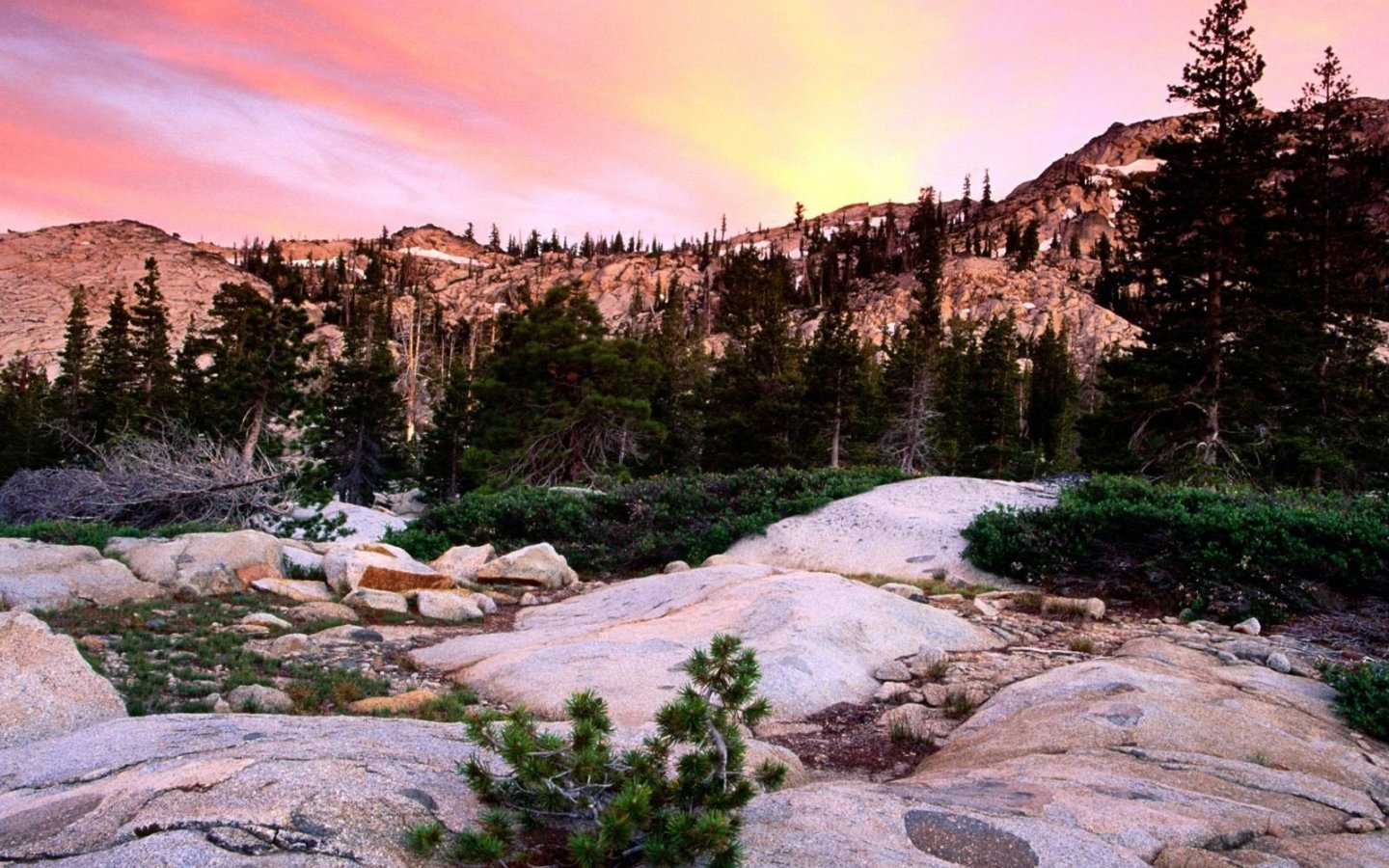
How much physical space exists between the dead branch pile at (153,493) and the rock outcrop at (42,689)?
12.8 meters

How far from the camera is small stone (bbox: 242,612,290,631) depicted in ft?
30.0

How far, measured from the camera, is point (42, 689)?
4820mm

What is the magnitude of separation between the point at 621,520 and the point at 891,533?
555cm

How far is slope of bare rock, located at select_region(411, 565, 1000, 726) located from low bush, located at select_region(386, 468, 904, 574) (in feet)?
14.8

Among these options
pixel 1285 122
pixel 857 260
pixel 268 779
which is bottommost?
pixel 268 779

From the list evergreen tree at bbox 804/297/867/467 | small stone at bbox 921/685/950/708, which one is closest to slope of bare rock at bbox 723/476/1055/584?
small stone at bbox 921/685/950/708

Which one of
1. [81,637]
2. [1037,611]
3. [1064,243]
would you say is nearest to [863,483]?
[1037,611]

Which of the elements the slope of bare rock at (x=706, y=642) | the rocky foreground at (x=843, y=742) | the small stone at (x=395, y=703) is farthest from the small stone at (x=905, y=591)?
the small stone at (x=395, y=703)

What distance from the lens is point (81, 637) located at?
7832 millimetres

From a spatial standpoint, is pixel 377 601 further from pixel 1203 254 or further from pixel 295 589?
pixel 1203 254

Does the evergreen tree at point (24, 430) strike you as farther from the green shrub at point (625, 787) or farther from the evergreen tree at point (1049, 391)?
the evergreen tree at point (1049, 391)

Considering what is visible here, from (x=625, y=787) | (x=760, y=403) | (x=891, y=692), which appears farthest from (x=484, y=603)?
(x=760, y=403)

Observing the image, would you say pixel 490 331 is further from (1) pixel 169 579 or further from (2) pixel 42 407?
(1) pixel 169 579

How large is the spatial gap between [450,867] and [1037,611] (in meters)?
9.09
